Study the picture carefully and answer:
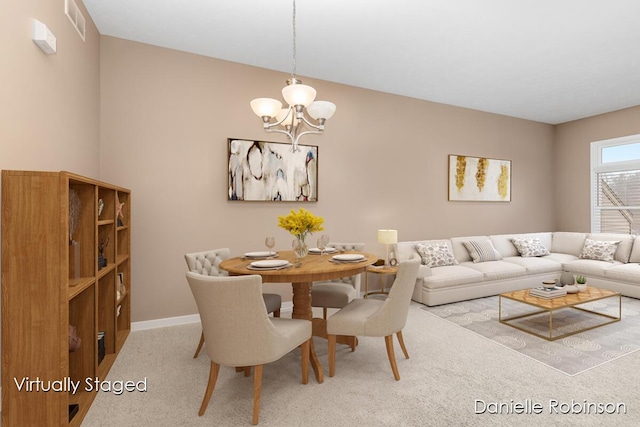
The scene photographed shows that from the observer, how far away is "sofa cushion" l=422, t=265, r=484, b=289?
4.04 m

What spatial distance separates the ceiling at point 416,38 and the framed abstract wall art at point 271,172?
0.81m

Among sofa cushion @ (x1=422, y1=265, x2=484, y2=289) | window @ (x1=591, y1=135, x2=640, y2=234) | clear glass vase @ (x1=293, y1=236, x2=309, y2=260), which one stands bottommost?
sofa cushion @ (x1=422, y1=265, x2=484, y2=289)

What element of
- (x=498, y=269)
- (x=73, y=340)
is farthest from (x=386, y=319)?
(x=498, y=269)

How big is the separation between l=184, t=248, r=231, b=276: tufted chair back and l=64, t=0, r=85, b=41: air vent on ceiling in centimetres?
202

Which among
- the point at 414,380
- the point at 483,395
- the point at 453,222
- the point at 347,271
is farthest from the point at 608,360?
the point at 453,222

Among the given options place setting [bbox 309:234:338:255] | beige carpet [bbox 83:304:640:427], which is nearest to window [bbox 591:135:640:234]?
Answer: beige carpet [bbox 83:304:640:427]

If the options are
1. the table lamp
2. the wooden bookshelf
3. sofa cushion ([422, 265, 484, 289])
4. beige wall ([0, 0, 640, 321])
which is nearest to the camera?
the wooden bookshelf

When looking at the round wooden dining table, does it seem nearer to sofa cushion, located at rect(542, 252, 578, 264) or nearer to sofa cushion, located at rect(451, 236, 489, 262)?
sofa cushion, located at rect(451, 236, 489, 262)

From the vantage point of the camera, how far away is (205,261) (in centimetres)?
293

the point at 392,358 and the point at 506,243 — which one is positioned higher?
the point at 506,243

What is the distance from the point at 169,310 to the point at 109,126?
2.02 m

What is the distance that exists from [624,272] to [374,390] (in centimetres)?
440

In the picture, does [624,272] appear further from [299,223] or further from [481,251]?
[299,223]

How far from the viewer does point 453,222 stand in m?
5.35
